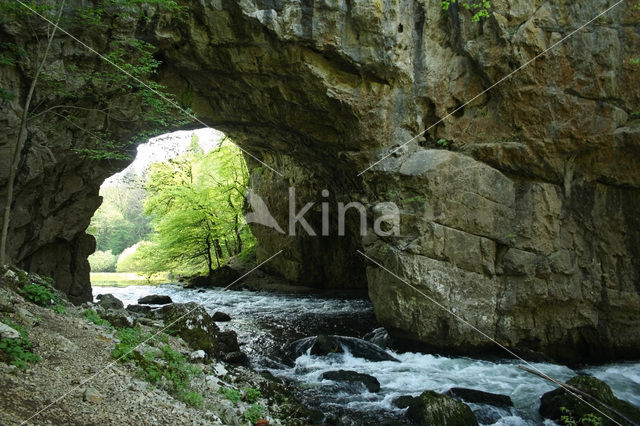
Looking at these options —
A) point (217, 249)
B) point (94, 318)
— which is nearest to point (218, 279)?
point (217, 249)

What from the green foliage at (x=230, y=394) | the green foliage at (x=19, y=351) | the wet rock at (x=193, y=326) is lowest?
the green foliage at (x=230, y=394)

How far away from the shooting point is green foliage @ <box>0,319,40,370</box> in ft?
12.5

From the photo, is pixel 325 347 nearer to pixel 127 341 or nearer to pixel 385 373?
pixel 385 373

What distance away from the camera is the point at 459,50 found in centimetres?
1050

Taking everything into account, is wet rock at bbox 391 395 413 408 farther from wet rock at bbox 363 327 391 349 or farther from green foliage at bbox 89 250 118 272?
green foliage at bbox 89 250 118 272

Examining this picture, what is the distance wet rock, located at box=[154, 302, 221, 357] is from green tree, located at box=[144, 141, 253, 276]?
12.4 meters

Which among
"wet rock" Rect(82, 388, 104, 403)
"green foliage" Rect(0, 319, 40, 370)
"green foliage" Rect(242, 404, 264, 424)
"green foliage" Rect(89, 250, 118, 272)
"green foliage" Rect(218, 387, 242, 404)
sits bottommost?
"green foliage" Rect(89, 250, 118, 272)

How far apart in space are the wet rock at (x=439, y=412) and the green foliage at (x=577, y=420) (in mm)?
1268

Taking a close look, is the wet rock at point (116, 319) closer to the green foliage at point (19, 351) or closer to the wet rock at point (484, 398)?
the green foliage at point (19, 351)

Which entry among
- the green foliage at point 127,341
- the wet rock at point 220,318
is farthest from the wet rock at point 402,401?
the wet rock at point 220,318

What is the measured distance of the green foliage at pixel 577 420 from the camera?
225 inches

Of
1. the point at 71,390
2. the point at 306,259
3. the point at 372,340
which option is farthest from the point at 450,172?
the point at 306,259

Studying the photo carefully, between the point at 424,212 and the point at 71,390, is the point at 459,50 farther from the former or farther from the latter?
the point at 71,390

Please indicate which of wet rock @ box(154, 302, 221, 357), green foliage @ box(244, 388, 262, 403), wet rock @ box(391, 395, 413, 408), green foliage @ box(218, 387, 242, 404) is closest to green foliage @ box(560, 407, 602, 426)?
wet rock @ box(391, 395, 413, 408)
